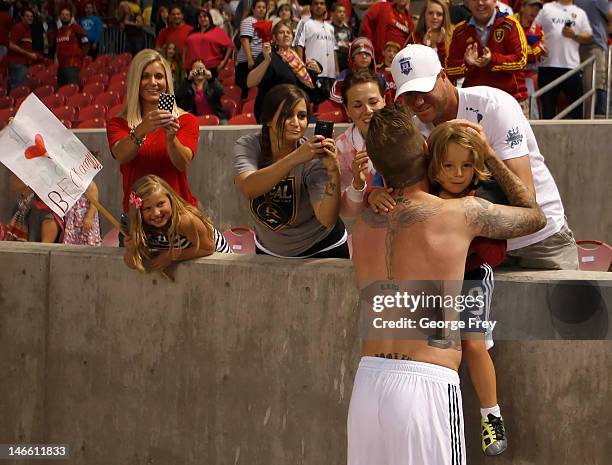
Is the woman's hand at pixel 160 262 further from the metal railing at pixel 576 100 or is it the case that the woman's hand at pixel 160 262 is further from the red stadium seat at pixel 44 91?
the red stadium seat at pixel 44 91

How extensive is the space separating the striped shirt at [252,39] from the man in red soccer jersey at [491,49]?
13.9 feet

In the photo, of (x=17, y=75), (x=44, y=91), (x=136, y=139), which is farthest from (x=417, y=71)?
(x=17, y=75)

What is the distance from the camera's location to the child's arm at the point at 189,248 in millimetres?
5629

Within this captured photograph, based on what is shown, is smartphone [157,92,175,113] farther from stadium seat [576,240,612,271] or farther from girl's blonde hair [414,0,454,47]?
girl's blonde hair [414,0,454,47]

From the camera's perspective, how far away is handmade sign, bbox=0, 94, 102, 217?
6012mm

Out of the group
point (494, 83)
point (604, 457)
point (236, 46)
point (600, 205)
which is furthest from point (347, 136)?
point (236, 46)

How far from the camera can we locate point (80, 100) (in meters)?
14.6

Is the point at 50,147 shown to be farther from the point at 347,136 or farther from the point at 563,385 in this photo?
the point at 563,385

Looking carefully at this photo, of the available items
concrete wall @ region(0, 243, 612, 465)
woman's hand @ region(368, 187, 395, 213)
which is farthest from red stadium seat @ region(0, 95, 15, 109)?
woman's hand @ region(368, 187, 395, 213)

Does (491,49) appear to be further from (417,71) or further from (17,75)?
(17,75)

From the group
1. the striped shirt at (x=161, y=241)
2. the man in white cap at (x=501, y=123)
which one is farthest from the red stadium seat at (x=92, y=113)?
the man in white cap at (x=501, y=123)

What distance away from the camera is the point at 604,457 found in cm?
478

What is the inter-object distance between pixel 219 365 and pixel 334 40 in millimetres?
7830

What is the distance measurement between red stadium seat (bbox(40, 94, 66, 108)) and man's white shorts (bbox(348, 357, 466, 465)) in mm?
11026
